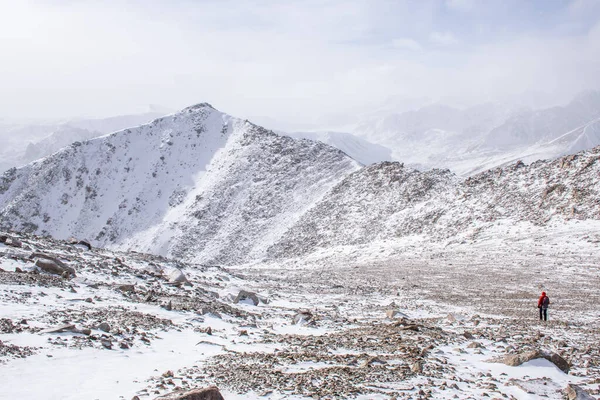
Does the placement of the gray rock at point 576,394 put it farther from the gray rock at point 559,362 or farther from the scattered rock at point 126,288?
the scattered rock at point 126,288

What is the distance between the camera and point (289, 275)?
3688 cm

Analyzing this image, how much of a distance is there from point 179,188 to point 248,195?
13.5 metres

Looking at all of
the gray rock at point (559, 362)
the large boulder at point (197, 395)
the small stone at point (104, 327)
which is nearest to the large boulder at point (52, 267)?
the small stone at point (104, 327)

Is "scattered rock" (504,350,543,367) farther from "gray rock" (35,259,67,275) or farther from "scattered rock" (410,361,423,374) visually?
"gray rock" (35,259,67,275)

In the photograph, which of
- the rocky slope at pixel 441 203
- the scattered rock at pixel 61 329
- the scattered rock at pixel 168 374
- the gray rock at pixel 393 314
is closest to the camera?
the scattered rock at pixel 168 374

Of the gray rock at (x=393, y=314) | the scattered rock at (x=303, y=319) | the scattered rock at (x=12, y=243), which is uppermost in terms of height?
the scattered rock at (x=12, y=243)

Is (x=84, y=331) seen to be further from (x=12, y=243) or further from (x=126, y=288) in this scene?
(x=12, y=243)

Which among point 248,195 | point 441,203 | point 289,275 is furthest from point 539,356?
point 248,195

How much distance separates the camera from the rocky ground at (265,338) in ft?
27.1

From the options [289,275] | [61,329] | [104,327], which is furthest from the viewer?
[289,275]

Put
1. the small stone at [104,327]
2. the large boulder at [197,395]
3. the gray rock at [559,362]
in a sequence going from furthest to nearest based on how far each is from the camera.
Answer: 1. the small stone at [104,327]
2. the gray rock at [559,362]
3. the large boulder at [197,395]

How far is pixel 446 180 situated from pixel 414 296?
122 feet

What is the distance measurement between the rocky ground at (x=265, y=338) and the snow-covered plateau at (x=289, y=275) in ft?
0.23

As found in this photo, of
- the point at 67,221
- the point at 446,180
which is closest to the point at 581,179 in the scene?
the point at 446,180
